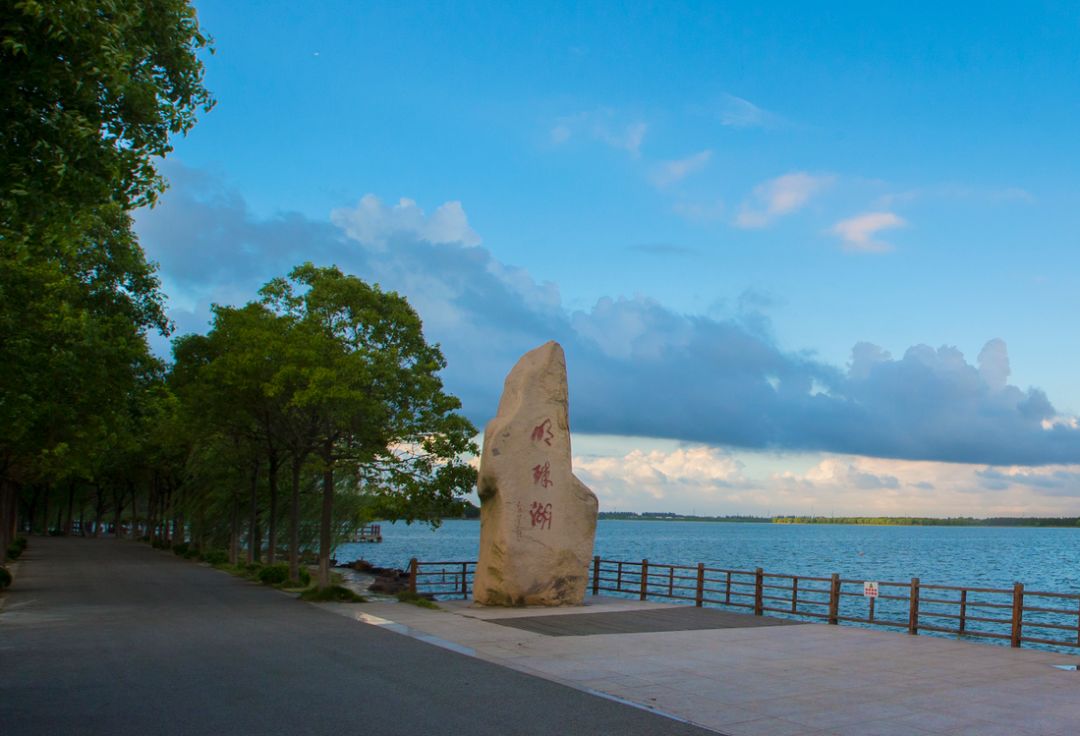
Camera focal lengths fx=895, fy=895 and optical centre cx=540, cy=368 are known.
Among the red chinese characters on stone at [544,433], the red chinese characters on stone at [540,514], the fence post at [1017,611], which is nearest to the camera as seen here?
the fence post at [1017,611]

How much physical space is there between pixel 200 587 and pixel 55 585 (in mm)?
3897

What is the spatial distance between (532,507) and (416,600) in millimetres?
3424

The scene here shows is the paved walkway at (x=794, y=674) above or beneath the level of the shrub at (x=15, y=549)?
above

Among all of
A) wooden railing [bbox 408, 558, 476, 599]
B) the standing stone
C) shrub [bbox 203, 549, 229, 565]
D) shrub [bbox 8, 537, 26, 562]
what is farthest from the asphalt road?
shrub [bbox 8, 537, 26, 562]

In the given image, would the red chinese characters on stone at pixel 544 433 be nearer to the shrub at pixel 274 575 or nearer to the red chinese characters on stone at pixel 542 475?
the red chinese characters on stone at pixel 542 475

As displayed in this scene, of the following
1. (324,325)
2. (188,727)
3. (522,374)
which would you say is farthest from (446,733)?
(324,325)

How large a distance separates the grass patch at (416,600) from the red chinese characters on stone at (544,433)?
13.6 ft

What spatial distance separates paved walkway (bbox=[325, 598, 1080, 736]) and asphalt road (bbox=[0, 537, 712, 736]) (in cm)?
88

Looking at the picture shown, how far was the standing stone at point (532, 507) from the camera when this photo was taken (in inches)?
746

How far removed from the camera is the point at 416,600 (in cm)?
1986

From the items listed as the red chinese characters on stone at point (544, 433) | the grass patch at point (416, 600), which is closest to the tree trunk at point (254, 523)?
the grass patch at point (416, 600)

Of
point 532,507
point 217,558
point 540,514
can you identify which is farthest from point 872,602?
point 217,558

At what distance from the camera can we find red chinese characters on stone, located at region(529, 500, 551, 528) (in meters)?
19.2

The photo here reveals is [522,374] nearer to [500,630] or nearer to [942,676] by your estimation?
[500,630]
